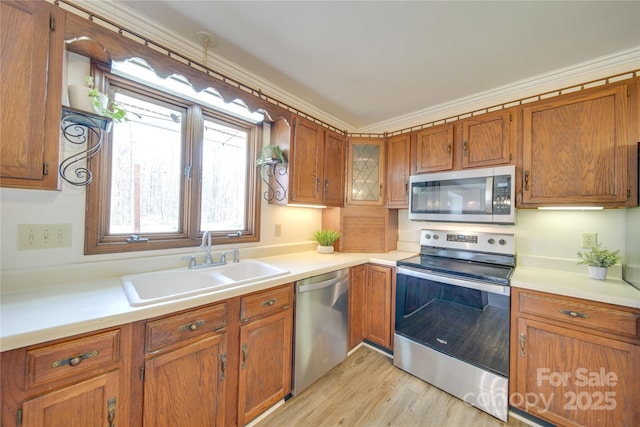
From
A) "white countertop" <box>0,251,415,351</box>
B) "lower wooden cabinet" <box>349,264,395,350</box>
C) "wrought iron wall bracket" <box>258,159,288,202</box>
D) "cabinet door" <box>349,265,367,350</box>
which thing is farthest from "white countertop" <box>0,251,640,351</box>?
"wrought iron wall bracket" <box>258,159,288,202</box>

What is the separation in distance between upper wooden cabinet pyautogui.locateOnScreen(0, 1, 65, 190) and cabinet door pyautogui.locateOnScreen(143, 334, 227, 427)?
3.06 ft

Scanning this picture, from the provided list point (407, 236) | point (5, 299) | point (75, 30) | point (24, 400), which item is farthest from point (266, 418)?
point (75, 30)

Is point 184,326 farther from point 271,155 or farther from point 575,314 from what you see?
point 575,314

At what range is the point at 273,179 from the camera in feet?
7.15

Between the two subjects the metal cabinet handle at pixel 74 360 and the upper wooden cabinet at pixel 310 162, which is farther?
the upper wooden cabinet at pixel 310 162

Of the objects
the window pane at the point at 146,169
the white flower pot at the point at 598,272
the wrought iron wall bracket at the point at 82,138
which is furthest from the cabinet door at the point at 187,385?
the white flower pot at the point at 598,272

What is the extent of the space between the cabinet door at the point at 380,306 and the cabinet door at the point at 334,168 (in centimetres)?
78

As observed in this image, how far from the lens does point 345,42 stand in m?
1.59

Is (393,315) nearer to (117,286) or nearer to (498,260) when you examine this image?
(498,260)

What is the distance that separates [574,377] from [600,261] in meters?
0.77

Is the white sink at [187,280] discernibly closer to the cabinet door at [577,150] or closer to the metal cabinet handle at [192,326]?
the metal cabinet handle at [192,326]

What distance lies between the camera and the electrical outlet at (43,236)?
114cm

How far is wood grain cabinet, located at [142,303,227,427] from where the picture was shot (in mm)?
1042

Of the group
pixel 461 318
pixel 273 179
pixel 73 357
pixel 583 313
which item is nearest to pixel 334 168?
pixel 273 179
